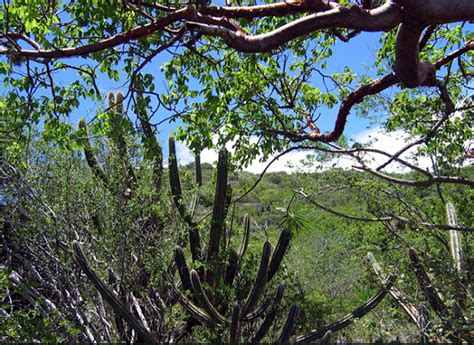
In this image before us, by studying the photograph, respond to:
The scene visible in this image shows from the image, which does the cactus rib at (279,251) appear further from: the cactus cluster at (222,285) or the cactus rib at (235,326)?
the cactus rib at (235,326)

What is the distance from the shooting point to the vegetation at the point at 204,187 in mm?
3734

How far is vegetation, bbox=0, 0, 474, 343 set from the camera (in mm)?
3734

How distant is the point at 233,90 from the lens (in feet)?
18.3

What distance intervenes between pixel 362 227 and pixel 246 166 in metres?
4.59

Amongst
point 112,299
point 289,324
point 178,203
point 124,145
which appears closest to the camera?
point 112,299

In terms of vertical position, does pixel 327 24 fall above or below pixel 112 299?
above

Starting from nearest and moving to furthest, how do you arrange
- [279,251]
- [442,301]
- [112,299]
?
[442,301], [112,299], [279,251]

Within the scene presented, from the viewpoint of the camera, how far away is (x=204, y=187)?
850 centimetres

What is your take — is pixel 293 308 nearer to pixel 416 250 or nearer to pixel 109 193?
pixel 416 250

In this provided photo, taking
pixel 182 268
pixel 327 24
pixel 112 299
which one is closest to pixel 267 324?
pixel 182 268

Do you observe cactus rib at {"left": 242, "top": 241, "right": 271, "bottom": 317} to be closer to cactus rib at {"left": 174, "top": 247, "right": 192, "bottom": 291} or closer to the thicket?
the thicket

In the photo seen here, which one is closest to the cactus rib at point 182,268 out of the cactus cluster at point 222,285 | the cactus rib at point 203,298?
the cactus cluster at point 222,285

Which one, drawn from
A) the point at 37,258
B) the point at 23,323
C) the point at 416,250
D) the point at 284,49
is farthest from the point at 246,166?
the point at 37,258

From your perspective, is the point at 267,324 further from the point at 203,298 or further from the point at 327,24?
the point at 327,24
